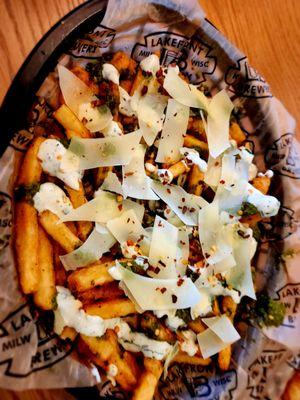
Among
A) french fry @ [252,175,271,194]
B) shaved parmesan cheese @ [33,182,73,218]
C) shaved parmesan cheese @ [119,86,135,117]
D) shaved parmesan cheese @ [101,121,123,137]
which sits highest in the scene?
shaved parmesan cheese @ [119,86,135,117]

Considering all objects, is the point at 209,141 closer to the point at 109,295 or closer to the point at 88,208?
the point at 88,208

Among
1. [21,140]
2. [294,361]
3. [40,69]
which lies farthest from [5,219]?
[294,361]

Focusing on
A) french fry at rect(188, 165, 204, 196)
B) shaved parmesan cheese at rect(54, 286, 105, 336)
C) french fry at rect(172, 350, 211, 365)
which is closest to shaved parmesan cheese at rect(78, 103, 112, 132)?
french fry at rect(188, 165, 204, 196)

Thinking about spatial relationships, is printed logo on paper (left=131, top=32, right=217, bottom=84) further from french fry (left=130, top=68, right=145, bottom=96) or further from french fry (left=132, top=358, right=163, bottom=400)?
french fry (left=132, top=358, right=163, bottom=400)

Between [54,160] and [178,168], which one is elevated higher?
[54,160]

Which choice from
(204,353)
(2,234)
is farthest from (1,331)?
(204,353)

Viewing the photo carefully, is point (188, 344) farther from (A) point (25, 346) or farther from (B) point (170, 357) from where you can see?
(A) point (25, 346)

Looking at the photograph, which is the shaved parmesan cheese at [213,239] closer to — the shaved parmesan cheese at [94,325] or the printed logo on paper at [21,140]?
the shaved parmesan cheese at [94,325]
